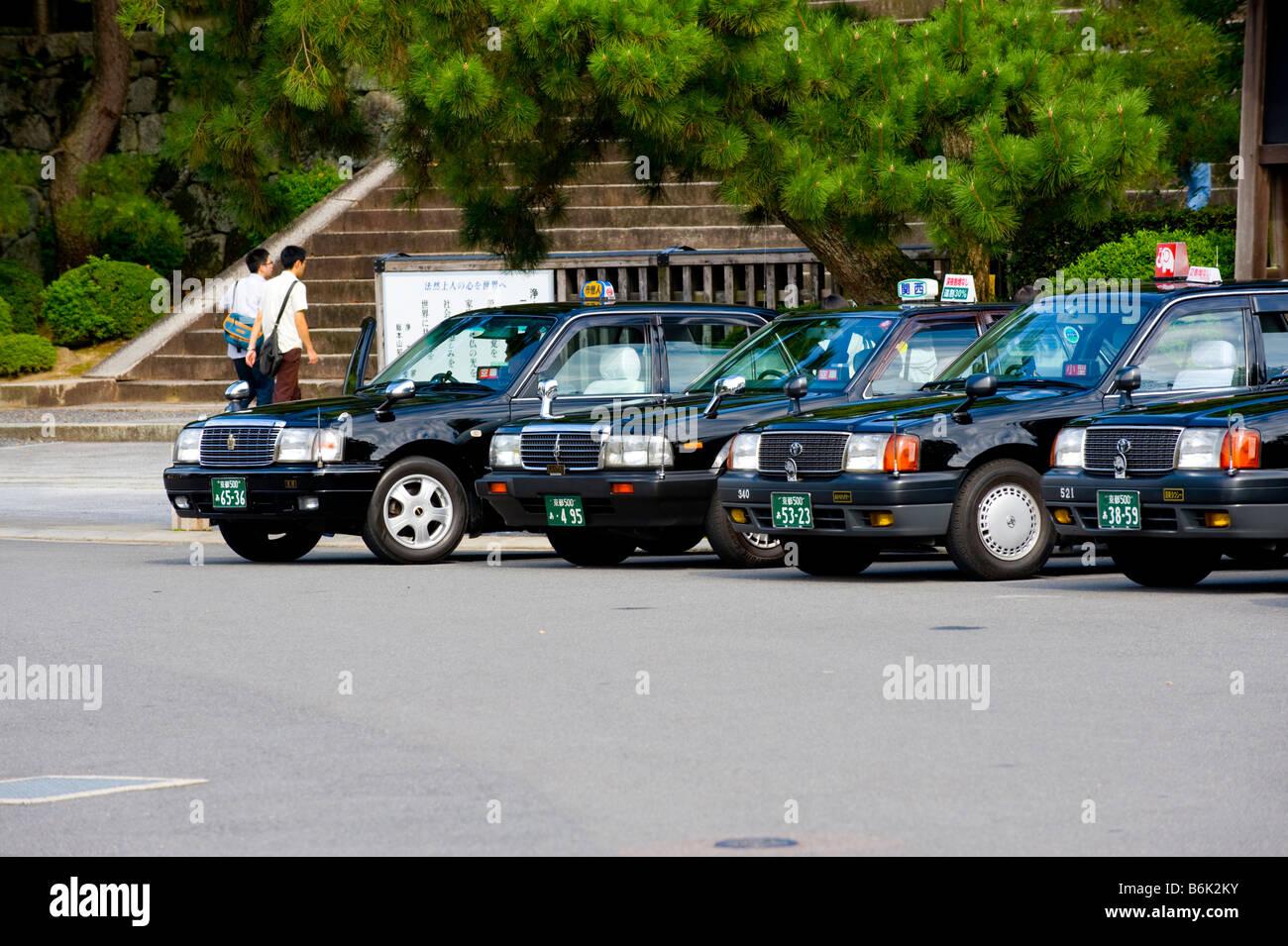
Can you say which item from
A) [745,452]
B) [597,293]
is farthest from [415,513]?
[597,293]

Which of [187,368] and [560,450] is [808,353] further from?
[187,368]

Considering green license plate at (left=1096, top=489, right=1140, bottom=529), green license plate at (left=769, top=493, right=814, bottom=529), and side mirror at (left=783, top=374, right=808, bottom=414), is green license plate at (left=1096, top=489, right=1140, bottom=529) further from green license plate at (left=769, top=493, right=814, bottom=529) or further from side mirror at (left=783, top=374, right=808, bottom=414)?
side mirror at (left=783, top=374, right=808, bottom=414)

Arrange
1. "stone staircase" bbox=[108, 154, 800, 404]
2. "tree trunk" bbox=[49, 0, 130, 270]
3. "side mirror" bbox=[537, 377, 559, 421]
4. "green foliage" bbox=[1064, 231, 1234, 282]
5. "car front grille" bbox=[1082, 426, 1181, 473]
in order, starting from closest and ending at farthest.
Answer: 1. "car front grille" bbox=[1082, 426, 1181, 473]
2. "side mirror" bbox=[537, 377, 559, 421]
3. "green foliage" bbox=[1064, 231, 1234, 282]
4. "stone staircase" bbox=[108, 154, 800, 404]
5. "tree trunk" bbox=[49, 0, 130, 270]

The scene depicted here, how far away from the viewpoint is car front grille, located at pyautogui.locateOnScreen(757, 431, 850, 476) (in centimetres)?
1288

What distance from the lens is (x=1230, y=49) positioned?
22969 millimetres

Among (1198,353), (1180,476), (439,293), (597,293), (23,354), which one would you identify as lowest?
(1180,476)

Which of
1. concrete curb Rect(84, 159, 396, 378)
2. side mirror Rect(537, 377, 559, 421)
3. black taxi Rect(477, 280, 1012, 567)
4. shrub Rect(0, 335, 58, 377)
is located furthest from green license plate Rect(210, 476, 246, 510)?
shrub Rect(0, 335, 58, 377)

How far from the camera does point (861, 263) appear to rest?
2048 cm

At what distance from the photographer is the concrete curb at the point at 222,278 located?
29828 millimetres

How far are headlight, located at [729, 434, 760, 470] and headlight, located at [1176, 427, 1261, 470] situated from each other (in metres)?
2.60

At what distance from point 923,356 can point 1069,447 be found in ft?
7.49

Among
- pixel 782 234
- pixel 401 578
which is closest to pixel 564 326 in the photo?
pixel 401 578

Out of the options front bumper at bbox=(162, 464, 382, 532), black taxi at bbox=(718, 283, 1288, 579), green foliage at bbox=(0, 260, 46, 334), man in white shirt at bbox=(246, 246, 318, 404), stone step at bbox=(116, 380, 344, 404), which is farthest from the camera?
green foliage at bbox=(0, 260, 46, 334)

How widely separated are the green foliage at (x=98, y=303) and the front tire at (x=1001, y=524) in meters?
20.6
